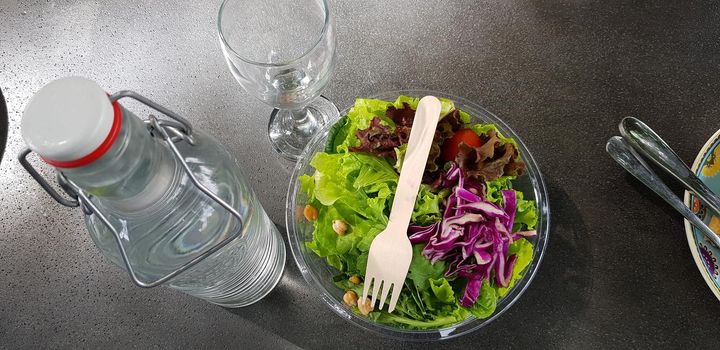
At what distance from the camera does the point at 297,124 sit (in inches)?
38.7

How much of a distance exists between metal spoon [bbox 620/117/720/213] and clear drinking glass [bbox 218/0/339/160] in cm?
50

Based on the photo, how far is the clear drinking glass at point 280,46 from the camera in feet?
2.49

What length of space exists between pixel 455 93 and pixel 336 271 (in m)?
0.38

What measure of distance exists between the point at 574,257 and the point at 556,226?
6 centimetres

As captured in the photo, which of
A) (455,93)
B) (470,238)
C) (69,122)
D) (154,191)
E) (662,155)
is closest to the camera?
(69,122)

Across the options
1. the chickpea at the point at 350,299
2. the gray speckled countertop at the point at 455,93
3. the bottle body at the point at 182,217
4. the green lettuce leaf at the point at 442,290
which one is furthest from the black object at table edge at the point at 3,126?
the green lettuce leaf at the point at 442,290

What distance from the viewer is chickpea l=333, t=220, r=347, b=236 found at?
2.58 feet

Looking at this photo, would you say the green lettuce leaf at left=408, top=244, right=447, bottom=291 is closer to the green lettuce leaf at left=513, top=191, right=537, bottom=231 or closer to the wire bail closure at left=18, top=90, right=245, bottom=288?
the green lettuce leaf at left=513, top=191, right=537, bottom=231

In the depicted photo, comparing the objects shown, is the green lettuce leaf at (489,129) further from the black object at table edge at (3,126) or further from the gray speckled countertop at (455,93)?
A: the black object at table edge at (3,126)

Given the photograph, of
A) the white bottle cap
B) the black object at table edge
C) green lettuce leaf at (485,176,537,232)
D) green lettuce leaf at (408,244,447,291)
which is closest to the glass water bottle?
the white bottle cap

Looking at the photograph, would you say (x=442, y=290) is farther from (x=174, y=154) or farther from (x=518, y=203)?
(x=174, y=154)

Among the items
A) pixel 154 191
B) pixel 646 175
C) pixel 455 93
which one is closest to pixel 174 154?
pixel 154 191

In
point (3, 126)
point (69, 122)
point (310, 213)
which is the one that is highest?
point (69, 122)

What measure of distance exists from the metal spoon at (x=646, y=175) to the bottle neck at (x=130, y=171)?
2.25 ft
